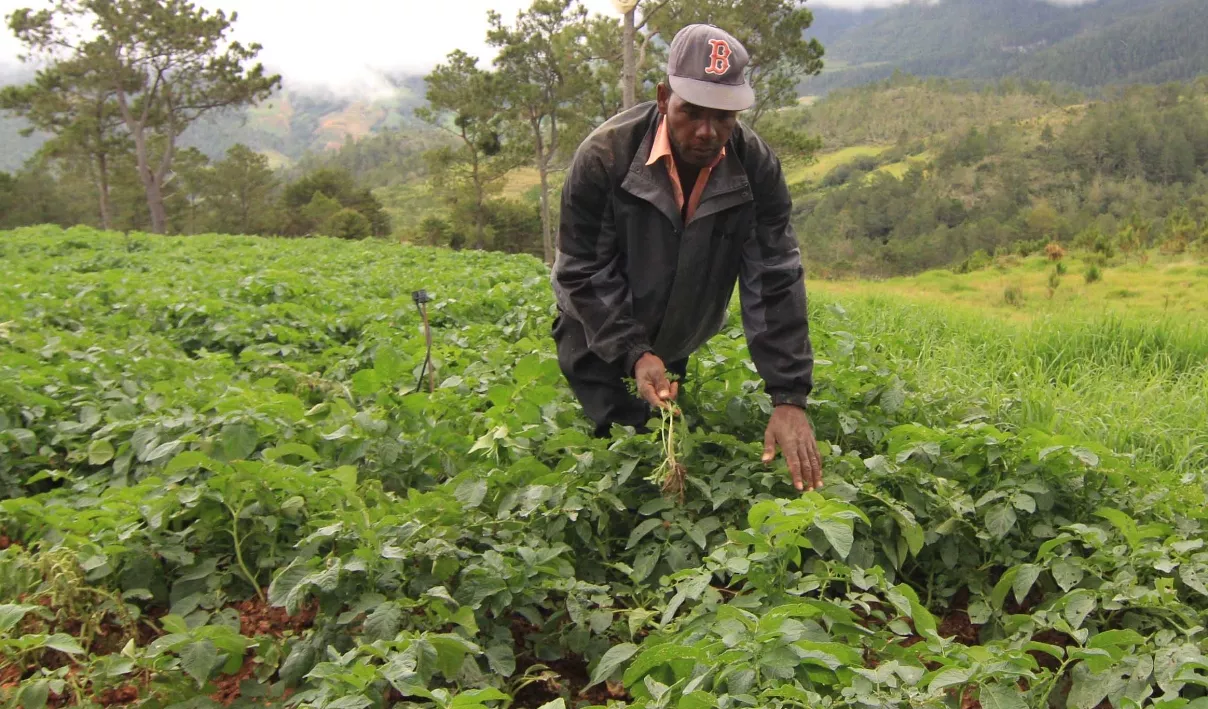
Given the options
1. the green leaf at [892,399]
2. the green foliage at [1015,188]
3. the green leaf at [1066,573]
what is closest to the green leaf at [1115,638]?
the green leaf at [1066,573]

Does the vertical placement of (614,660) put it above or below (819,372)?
below

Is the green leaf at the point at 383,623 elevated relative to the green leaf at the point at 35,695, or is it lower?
elevated

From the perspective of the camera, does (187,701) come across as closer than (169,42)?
Yes

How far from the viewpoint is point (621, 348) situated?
2.61 m

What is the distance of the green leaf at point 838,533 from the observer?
76.4 inches

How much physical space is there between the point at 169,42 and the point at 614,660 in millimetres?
30266

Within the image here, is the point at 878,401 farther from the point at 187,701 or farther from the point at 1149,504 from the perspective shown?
the point at 187,701

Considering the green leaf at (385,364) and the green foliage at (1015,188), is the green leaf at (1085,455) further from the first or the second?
the green foliage at (1015,188)

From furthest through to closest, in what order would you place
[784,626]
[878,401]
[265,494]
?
[878,401] → [265,494] → [784,626]

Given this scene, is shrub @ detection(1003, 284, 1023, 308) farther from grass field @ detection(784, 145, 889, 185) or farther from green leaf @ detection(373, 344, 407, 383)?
grass field @ detection(784, 145, 889, 185)

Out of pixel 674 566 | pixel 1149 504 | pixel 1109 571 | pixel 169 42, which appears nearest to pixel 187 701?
pixel 674 566

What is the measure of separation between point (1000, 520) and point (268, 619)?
202cm

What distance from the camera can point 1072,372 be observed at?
5.06 metres

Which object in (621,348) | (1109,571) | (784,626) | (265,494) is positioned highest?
(621,348)
